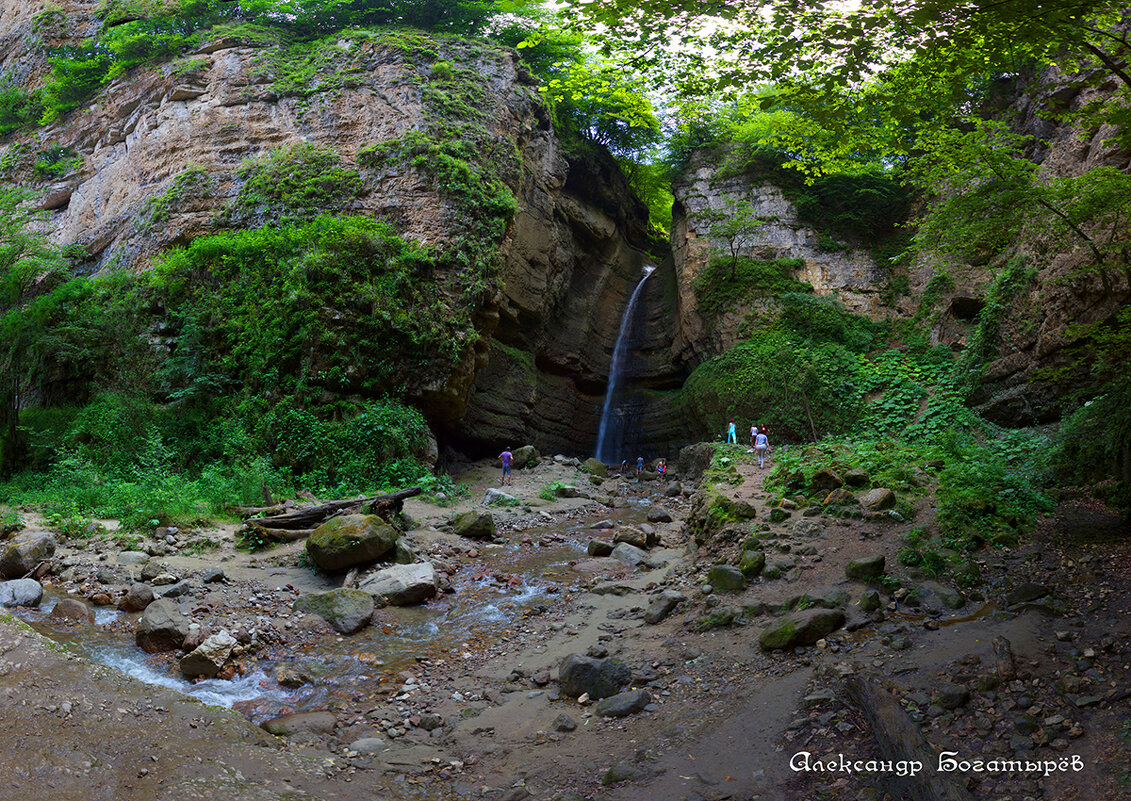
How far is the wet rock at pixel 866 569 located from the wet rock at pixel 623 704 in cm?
268

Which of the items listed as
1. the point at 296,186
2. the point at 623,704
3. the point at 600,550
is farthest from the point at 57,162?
the point at 623,704

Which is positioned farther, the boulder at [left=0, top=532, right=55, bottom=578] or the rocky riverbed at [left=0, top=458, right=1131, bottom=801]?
the boulder at [left=0, top=532, right=55, bottom=578]

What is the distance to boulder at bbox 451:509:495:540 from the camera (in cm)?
1191

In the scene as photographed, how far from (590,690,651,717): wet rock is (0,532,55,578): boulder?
786cm

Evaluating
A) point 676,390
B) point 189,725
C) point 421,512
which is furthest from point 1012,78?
point 189,725

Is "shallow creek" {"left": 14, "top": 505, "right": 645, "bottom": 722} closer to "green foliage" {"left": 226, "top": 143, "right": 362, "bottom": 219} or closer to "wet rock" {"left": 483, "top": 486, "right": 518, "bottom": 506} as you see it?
"wet rock" {"left": 483, "top": 486, "right": 518, "bottom": 506}

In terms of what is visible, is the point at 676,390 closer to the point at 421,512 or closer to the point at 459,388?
the point at 459,388

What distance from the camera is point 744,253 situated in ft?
77.4

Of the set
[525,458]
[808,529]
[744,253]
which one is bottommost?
[525,458]

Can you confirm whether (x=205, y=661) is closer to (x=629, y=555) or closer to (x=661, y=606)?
(x=661, y=606)

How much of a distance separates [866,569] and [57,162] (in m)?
31.1

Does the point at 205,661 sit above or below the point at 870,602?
below

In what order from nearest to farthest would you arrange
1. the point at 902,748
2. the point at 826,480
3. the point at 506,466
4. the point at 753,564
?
the point at 902,748 → the point at 753,564 → the point at 826,480 → the point at 506,466

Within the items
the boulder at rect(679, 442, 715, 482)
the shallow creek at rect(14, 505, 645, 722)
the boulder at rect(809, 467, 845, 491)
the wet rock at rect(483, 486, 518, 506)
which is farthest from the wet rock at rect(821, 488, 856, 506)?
the boulder at rect(679, 442, 715, 482)
